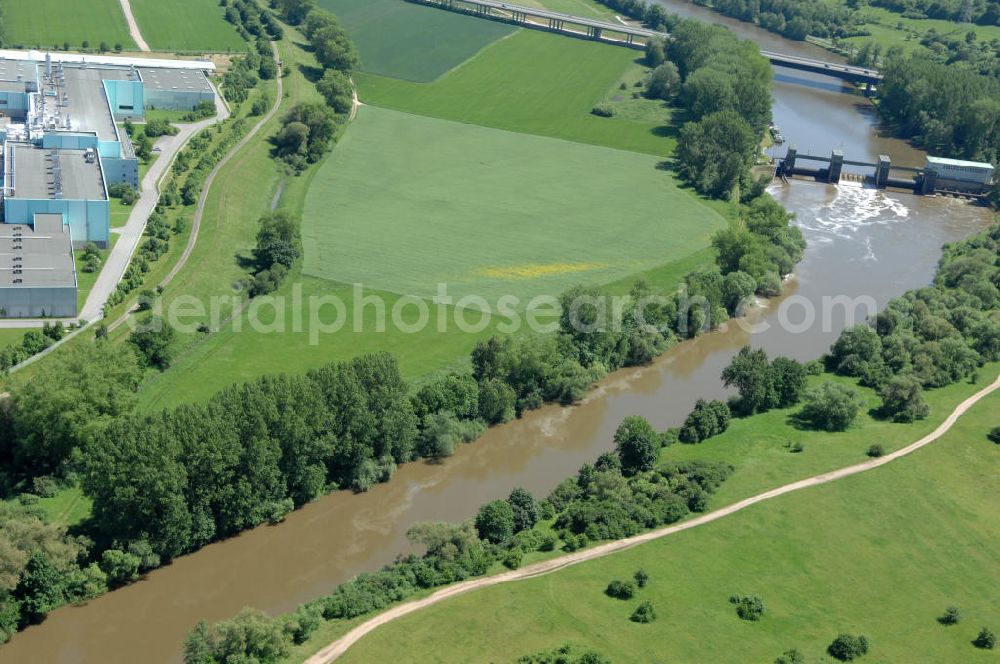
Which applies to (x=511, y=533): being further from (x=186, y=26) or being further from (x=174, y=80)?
(x=186, y=26)

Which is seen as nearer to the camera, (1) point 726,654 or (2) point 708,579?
(1) point 726,654

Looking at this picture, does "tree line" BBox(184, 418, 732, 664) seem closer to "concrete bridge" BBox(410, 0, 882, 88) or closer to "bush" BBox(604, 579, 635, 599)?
"bush" BBox(604, 579, 635, 599)

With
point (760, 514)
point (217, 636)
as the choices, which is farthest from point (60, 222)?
point (760, 514)

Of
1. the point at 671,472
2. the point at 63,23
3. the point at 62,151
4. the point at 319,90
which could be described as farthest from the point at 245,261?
the point at 63,23

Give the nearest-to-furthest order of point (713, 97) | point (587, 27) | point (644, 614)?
point (644, 614) → point (713, 97) → point (587, 27)

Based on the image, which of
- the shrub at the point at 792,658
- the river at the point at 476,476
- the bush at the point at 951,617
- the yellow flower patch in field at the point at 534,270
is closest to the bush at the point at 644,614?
the shrub at the point at 792,658

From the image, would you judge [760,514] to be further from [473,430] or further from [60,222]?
[60,222]
